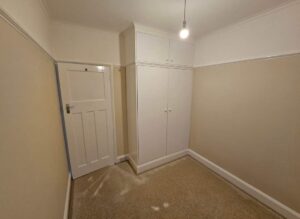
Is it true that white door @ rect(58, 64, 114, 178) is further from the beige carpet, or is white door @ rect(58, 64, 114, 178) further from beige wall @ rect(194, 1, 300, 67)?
beige wall @ rect(194, 1, 300, 67)

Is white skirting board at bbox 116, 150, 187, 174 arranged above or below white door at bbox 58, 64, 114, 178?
below

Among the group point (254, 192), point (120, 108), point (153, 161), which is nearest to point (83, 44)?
point (120, 108)

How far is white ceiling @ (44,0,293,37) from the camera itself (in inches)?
54.4

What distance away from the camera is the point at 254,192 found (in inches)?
69.3

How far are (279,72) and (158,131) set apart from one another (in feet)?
5.59

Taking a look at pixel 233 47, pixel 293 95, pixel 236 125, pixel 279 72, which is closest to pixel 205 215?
pixel 236 125

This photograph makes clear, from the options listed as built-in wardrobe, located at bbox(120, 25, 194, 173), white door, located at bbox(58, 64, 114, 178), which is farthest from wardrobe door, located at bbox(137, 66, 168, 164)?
white door, located at bbox(58, 64, 114, 178)

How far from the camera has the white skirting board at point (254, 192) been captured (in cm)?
150

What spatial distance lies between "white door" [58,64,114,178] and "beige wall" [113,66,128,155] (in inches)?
4.9

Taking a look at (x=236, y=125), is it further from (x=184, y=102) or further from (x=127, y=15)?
(x=127, y=15)

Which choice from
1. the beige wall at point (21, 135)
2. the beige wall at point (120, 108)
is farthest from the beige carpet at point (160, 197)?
the beige wall at point (21, 135)

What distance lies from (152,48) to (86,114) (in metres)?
1.41

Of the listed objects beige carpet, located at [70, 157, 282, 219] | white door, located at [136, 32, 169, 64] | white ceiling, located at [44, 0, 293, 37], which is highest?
white ceiling, located at [44, 0, 293, 37]

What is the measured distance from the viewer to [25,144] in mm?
731
